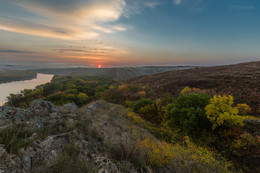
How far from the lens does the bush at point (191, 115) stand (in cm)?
908

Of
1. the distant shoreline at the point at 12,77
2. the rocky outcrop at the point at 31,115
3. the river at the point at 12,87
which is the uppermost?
the rocky outcrop at the point at 31,115

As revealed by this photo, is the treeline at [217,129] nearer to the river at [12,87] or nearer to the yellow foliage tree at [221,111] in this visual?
the yellow foliage tree at [221,111]

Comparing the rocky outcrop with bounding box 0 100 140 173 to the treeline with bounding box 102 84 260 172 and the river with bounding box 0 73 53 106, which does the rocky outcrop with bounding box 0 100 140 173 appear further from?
the river with bounding box 0 73 53 106

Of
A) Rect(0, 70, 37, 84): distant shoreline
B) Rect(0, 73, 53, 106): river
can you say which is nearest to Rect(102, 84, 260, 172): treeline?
Rect(0, 73, 53, 106): river

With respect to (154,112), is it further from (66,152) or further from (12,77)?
(12,77)

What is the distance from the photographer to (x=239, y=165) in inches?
255

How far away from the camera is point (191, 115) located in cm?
923

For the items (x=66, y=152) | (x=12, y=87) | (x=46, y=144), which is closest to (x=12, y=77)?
(x=12, y=87)

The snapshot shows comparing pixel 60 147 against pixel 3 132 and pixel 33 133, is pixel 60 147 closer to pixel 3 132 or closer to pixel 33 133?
pixel 33 133

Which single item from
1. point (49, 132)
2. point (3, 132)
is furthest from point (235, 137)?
point (3, 132)

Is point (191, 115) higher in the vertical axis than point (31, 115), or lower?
lower

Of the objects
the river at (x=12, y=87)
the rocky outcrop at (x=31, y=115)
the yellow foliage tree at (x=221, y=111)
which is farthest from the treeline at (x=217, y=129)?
the river at (x=12, y=87)

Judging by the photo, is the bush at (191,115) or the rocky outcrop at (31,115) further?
the bush at (191,115)

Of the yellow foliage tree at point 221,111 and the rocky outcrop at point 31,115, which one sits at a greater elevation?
the rocky outcrop at point 31,115
